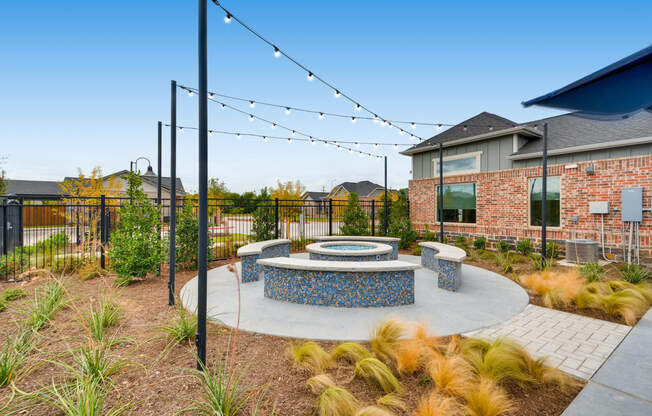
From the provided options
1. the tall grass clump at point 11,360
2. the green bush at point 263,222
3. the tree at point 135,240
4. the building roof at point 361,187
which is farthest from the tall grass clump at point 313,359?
the building roof at point 361,187

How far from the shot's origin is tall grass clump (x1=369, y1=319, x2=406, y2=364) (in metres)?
2.93

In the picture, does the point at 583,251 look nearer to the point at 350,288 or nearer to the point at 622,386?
the point at 622,386

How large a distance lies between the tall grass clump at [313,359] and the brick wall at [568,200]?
9.68 meters

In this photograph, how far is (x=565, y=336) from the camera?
11.8 feet

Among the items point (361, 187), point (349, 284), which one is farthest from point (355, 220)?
point (361, 187)

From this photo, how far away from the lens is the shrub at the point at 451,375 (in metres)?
2.32

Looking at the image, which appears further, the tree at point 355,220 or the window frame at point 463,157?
the window frame at point 463,157

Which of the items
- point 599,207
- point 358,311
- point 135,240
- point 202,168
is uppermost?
point 202,168

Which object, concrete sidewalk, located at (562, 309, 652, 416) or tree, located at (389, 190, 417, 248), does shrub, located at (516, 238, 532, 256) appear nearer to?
tree, located at (389, 190, 417, 248)

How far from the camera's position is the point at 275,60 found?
5289 millimetres

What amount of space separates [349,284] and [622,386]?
322cm

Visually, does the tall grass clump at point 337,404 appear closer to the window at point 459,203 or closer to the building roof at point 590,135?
the building roof at point 590,135

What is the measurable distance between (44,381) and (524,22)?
40.3 ft

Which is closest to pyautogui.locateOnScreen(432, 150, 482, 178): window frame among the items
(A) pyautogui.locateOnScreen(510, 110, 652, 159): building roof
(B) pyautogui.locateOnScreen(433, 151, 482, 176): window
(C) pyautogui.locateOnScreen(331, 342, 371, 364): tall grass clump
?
(B) pyautogui.locateOnScreen(433, 151, 482, 176): window
